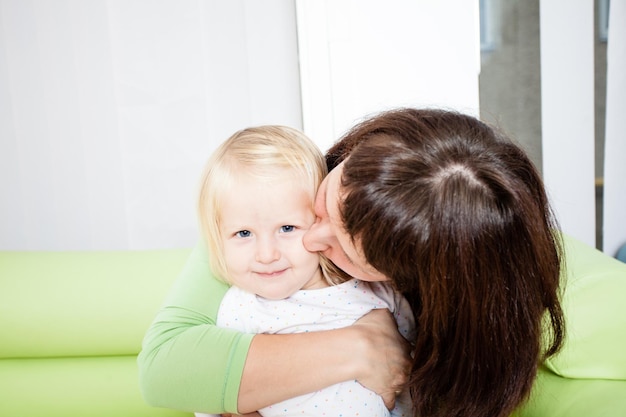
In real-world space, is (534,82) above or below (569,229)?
above

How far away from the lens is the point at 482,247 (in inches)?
34.4

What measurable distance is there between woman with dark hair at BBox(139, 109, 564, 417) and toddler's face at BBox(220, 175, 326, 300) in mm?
58

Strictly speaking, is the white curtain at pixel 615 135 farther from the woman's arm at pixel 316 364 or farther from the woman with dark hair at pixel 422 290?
the woman's arm at pixel 316 364

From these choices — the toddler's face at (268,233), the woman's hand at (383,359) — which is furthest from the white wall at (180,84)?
the woman's hand at (383,359)

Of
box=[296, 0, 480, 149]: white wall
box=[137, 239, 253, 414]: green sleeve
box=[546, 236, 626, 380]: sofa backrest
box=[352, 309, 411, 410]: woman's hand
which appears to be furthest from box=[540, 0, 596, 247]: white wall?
box=[137, 239, 253, 414]: green sleeve

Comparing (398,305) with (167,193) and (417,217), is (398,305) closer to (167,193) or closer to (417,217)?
(417,217)

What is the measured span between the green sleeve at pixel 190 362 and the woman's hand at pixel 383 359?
Result: 20cm

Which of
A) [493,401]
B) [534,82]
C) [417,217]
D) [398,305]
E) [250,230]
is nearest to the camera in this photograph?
[417,217]

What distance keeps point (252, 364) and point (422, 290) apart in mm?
318

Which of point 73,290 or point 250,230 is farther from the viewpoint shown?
point 73,290

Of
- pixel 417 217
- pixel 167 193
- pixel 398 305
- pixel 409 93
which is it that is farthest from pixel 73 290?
pixel 409 93

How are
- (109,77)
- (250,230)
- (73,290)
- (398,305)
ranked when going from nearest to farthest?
1. (250,230)
2. (398,305)
3. (73,290)
4. (109,77)

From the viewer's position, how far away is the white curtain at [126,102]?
7.05 ft

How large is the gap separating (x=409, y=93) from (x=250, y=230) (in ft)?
4.36
